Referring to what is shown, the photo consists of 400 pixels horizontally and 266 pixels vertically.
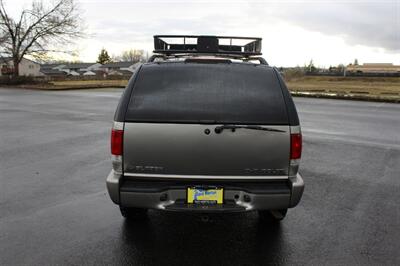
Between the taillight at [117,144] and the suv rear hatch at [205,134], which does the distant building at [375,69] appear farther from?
the taillight at [117,144]

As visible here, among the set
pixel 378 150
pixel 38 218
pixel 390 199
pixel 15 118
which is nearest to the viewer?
pixel 38 218

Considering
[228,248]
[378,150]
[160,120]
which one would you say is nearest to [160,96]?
[160,120]

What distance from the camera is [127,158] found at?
3.39m

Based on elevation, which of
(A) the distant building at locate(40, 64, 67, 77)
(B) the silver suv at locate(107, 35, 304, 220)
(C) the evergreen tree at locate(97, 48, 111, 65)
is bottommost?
(B) the silver suv at locate(107, 35, 304, 220)

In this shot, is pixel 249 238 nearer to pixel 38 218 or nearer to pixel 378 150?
pixel 38 218

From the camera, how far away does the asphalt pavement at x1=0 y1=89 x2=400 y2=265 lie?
137 inches

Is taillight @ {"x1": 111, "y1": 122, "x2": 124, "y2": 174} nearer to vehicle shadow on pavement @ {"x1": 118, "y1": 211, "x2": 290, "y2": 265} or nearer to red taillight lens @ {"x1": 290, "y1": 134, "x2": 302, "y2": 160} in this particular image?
vehicle shadow on pavement @ {"x1": 118, "y1": 211, "x2": 290, "y2": 265}

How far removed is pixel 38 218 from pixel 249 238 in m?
2.53

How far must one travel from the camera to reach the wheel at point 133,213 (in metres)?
4.05

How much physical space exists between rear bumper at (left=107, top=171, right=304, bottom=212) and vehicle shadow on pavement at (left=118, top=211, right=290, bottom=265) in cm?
34

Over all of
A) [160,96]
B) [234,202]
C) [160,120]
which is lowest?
[234,202]

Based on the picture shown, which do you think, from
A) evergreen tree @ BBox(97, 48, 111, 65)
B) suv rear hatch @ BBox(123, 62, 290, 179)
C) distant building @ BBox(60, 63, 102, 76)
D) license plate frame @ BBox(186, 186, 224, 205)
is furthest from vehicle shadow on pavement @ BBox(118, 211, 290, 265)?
evergreen tree @ BBox(97, 48, 111, 65)

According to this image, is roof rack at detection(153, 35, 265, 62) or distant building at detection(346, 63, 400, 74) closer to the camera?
roof rack at detection(153, 35, 265, 62)

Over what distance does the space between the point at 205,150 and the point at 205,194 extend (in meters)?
0.43
